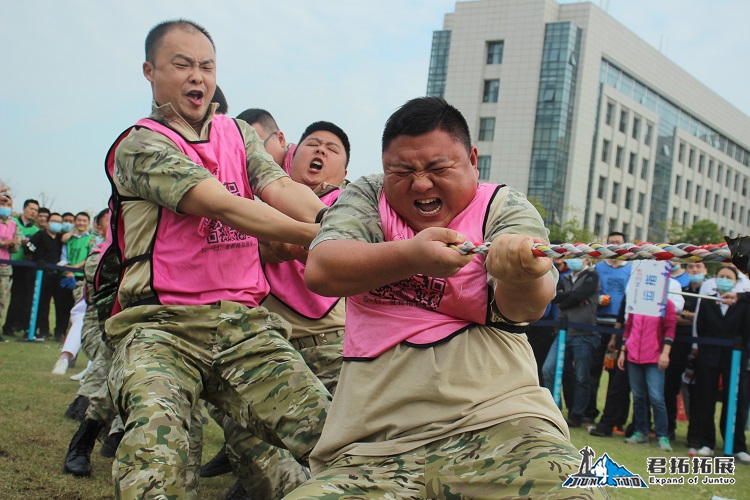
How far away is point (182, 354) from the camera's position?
3184 mm

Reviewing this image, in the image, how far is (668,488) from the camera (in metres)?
6.17

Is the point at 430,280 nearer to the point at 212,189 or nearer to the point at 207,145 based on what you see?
the point at 212,189

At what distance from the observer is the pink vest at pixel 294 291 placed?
14.2 feet

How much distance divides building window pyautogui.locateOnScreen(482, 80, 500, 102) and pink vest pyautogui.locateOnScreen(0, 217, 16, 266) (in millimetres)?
45719

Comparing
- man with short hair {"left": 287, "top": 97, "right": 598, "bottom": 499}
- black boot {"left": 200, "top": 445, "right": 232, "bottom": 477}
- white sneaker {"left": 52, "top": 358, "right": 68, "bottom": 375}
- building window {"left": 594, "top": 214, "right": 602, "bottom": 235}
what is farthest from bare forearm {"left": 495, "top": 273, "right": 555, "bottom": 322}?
building window {"left": 594, "top": 214, "right": 602, "bottom": 235}

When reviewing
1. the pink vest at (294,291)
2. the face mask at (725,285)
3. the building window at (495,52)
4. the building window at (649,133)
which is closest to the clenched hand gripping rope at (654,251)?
the pink vest at (294,291)

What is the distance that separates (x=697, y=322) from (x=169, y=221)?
7195mm

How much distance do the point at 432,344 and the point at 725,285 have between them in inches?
282

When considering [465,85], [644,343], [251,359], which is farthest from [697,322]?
[465,85]

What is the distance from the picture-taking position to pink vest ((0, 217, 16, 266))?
12469mm

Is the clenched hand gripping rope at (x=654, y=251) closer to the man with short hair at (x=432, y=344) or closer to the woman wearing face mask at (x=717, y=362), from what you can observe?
the man with short hair at (x=432, y=344)

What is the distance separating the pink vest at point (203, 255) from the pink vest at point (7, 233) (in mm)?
10291

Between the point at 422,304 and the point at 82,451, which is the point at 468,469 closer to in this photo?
the point at 422,304

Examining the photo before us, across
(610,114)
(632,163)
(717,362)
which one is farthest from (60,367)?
(632,163)
